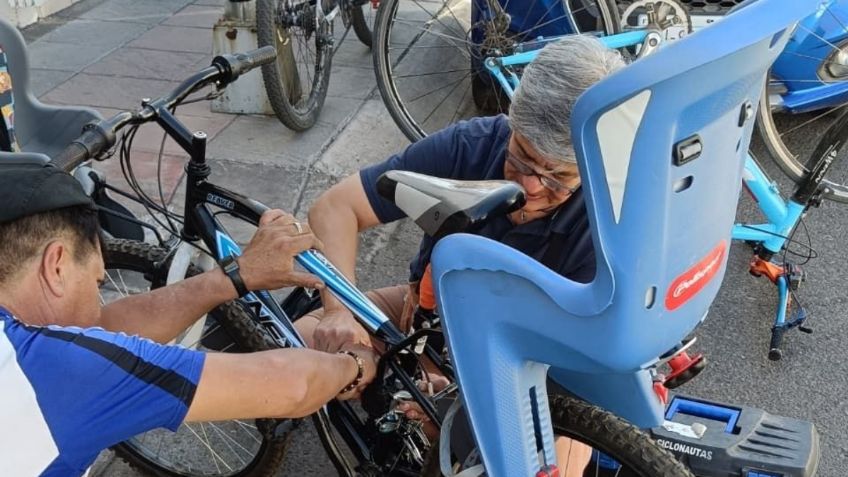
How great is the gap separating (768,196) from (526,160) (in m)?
1.84

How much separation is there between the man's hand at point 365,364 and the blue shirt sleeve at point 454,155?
0.44 metres

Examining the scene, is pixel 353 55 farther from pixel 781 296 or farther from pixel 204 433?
pixel 204 433

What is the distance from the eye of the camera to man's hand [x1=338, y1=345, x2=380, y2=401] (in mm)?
2051

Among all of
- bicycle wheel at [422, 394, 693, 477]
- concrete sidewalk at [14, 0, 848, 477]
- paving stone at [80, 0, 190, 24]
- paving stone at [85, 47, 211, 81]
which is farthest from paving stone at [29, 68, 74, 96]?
bicycle wheel at [422, 394, 693, 477]

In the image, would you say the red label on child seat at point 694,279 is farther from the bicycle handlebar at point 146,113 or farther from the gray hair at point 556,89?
the bicycle handlebar at point 146,113

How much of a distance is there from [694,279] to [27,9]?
199 inches

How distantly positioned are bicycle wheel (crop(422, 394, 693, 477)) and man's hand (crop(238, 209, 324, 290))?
Result: 65 centimetres

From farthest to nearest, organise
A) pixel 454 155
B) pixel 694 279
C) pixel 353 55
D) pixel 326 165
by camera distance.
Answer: pixel 353 55 → pixel 326 165 → pixel 454 155 → pixel 694 279

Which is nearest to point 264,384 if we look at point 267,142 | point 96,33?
point 267,142

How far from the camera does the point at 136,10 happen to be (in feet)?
18.9

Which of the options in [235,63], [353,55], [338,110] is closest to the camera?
[235,63]

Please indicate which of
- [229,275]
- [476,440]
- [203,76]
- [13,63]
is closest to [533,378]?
[476,440]

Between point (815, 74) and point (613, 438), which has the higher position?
point (613, 438)

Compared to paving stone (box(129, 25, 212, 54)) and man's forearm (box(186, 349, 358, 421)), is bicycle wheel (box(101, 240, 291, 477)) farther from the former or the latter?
paving stone (box(129, 25, 212, 54))
